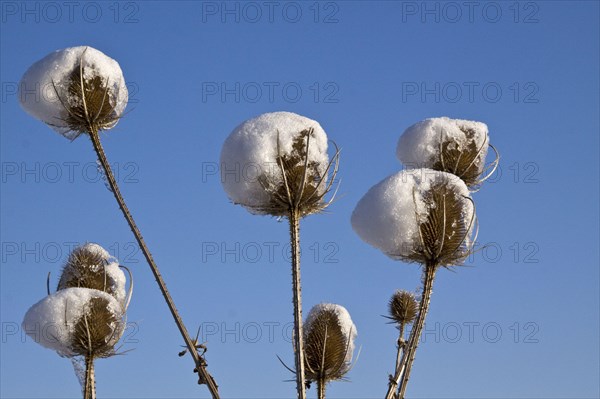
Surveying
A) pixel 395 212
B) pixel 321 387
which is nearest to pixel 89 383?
pixel 321 387

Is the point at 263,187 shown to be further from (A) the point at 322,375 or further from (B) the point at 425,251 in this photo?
(A) the point at 322,375

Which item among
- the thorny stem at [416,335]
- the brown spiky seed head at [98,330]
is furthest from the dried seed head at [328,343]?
the thorny stem at [416,335]

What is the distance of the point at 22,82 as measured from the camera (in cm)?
815

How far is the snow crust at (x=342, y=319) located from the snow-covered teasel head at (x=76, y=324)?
273 centimetres

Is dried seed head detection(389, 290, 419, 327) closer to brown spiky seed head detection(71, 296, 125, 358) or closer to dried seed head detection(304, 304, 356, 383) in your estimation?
dried seed head detection(304, 304, 356, 383)

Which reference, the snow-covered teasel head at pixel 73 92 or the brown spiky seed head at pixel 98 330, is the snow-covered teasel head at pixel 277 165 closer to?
the snow-covered teasel head at pixel 73 92

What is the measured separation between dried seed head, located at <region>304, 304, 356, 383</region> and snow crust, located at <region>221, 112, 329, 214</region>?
418 cm

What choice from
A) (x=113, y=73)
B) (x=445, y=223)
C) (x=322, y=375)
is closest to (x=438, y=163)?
(x=445, y=223)

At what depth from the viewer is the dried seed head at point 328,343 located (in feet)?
35.3

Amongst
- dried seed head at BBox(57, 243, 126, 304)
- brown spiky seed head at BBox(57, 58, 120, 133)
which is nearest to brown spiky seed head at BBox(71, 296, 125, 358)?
dried seed head at BBox(57, 243, 126, 304)

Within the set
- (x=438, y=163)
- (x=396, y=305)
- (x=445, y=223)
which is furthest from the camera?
(x=396, y=305)

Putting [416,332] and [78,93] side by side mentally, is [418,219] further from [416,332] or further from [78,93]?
[78,93]

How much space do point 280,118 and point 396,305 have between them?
6.08 meters

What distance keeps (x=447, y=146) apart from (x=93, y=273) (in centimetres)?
526
